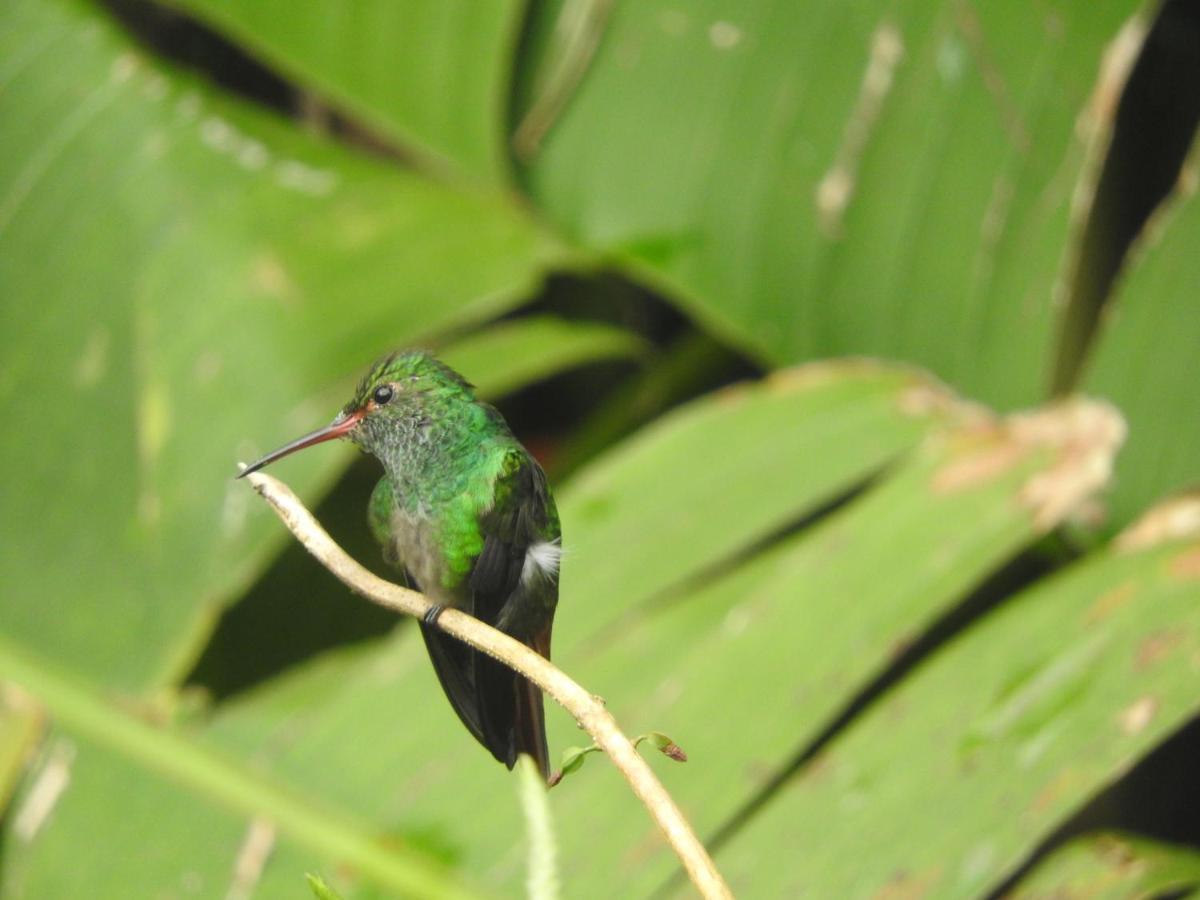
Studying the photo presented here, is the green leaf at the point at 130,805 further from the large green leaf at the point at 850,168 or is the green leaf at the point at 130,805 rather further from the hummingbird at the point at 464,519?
the large green leaf at the point at 850,168

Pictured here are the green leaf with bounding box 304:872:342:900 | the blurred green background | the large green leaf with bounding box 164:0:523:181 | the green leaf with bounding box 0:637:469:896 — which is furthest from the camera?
the large green leaf with bounding box 164:0:523:181

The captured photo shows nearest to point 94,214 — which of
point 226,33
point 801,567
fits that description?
point 226,33

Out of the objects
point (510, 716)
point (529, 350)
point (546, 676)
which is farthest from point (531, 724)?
point (529, 350)

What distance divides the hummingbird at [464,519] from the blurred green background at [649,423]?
45 cm

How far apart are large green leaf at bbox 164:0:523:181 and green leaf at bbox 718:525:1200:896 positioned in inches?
47.6

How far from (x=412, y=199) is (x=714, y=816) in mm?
1322

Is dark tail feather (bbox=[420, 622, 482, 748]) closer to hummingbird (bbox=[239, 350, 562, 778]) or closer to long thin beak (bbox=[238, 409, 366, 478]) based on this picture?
hummingbird (bbox=[239, 350, 562, 778])

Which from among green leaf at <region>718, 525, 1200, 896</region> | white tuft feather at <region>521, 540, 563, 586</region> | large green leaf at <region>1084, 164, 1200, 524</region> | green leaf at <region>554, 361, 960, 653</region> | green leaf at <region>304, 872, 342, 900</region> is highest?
green leaf at <region>304, 872, 342, 900</region>

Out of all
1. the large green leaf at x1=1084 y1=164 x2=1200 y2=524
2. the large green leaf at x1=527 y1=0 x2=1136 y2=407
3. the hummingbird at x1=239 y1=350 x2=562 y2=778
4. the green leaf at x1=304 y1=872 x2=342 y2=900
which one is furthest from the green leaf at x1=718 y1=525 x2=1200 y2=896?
the green leaf at x1=304 y1=872 x2=342 y2=900

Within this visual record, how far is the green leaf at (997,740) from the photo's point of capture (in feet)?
3.68

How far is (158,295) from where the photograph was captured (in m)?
2.06

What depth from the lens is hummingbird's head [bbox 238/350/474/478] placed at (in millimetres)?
712

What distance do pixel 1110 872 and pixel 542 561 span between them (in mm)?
648

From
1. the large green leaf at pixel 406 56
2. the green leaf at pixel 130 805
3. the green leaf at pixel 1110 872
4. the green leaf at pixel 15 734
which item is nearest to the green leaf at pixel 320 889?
the green leaf at pixel 1110 872
